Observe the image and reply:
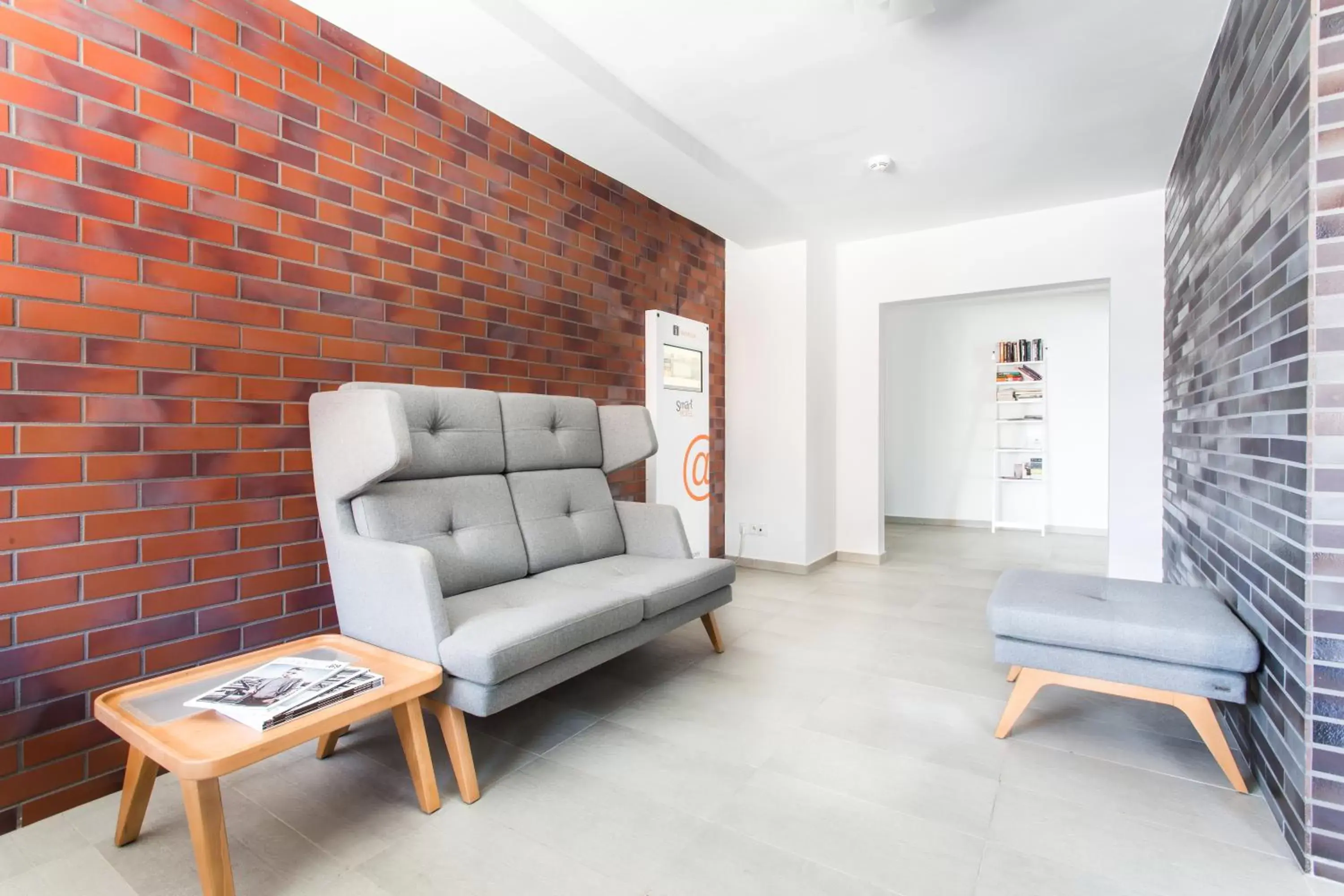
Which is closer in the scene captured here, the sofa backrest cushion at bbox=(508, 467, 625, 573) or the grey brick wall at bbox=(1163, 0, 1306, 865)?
the grey brick wall at bbox=(1163, 0, 1306, 865)

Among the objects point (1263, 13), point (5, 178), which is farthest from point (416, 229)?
point (1263, 13)

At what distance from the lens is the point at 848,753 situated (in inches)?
78.1

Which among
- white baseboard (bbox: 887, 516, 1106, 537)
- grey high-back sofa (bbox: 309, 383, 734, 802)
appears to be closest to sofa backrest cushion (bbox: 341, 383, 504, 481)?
grey high-back sofa (bbox: 309, 383, 734, 802)

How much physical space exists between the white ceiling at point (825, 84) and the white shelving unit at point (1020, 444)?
287 centimetres

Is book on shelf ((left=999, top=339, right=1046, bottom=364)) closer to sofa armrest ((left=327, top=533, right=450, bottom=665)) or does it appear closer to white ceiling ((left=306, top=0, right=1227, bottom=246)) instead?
white ceiling ((left=306, top=0, right=1227, bottom=246))

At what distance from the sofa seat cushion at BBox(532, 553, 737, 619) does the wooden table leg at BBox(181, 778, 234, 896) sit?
1.24 meters

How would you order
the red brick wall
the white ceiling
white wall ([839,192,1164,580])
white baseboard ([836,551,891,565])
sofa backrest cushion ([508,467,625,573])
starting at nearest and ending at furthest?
the red brick wall < the white ceiling < sofa backrest cushion ([508,467,625,573]) < white wall ([839,192,1164,580]) < white baseboard ([836,551,891,565])

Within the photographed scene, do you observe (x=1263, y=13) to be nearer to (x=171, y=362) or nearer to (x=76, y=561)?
(x=171, y=362)

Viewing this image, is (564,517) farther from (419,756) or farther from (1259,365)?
(1259,365)

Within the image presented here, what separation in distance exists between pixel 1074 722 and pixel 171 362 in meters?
3.12

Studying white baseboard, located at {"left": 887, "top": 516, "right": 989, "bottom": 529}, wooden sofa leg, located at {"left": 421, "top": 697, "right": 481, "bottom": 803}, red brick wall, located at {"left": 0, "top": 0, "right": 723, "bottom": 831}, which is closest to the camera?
red brick wall, located at {"left": 0, "top": 0, "right": 723, "bottom": 831}

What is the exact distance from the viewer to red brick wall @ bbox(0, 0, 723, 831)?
162cm

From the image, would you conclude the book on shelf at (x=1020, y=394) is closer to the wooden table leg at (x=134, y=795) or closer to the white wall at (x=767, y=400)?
the white wall at (x=767, y=400)

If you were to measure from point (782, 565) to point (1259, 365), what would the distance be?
308 centimetres
